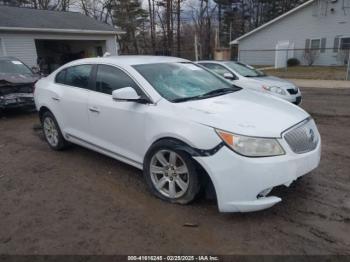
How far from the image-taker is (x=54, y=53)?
2362cm

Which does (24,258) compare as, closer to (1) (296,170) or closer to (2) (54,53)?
(1) (296,170)

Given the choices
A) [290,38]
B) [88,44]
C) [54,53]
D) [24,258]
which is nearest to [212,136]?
[24,258]

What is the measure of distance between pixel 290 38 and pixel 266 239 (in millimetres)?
27179

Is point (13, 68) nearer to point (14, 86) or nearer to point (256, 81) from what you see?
point (14, 86)

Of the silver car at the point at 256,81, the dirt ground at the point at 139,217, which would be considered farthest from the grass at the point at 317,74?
the dirt ground at the point at 139,217

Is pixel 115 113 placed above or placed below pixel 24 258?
above

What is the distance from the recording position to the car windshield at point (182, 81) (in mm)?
3896

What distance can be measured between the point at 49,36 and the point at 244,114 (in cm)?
1790

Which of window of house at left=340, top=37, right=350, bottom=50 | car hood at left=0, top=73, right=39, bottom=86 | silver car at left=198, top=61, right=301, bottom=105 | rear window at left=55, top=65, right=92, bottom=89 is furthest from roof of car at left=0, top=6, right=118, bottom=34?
window of house at left=340, top=37, right=350, bottom=50

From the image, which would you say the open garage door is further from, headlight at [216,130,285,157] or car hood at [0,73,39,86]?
headlight at [216,130,285,157]

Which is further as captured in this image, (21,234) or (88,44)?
(88,44)

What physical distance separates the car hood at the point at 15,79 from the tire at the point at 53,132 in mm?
3959

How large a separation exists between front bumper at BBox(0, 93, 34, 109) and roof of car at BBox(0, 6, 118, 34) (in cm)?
882

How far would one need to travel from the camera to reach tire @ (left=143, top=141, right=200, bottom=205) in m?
3.38
